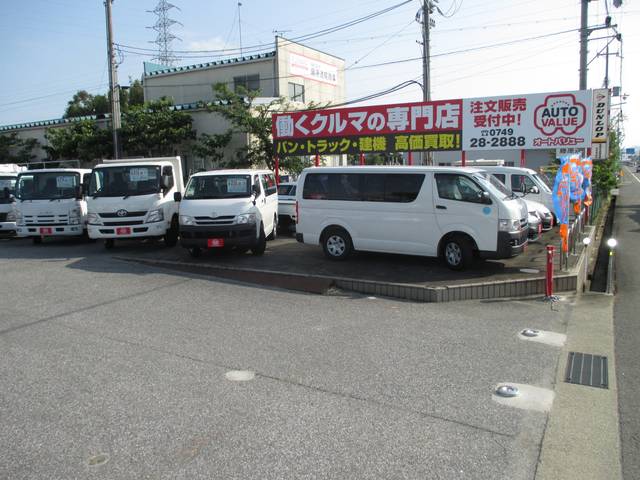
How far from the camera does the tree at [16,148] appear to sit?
2985 cm

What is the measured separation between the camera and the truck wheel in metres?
13.0

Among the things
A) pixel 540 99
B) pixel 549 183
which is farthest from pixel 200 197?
pixel 549 183

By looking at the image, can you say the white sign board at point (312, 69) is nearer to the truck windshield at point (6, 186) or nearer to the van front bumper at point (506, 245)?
the truck windshield at point (6, 186)

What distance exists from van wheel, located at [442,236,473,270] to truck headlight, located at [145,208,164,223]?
21.7 ft

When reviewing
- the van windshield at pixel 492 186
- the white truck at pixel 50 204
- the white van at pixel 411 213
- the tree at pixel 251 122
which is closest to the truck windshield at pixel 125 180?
the white truck at pixel 50 204

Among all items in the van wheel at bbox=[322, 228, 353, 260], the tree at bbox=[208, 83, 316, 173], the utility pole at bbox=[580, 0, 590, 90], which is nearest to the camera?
the van wheel at bbox=[322, 228, 353, 260]

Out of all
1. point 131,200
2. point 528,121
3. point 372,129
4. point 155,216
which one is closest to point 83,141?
point 131,200

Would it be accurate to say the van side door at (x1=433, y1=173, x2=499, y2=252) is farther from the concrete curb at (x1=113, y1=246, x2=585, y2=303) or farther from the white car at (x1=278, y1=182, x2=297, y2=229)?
the white car at (x1=278, y1=182, x2=297, y2=229)

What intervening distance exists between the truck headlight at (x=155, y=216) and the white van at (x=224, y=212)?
1.19 metres

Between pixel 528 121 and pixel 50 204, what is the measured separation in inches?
463

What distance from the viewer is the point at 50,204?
13.5 m

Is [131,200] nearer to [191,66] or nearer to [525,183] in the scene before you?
[525,183]

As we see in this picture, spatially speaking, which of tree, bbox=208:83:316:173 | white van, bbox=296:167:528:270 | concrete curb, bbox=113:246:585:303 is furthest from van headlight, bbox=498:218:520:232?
tree, bbox=208:83:316:173

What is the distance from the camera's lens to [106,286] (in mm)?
9156
